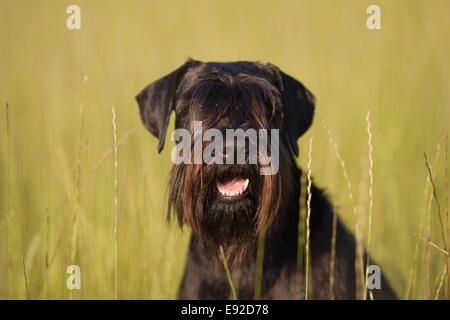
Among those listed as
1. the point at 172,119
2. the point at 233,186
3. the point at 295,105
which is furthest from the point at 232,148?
the point at 172,119

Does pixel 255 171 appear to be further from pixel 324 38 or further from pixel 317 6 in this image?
pixel 317 6

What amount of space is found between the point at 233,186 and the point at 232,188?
1 centimetres

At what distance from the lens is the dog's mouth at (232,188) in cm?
265

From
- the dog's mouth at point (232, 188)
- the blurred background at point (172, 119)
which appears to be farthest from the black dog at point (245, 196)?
the blurred background at point (172, 119)

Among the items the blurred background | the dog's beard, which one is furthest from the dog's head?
the blurred background

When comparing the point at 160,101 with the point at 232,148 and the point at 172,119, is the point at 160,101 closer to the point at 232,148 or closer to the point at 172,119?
the point at 232,148

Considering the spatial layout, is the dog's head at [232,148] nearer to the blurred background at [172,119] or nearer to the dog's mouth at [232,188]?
the dog's mouth at [232,188]

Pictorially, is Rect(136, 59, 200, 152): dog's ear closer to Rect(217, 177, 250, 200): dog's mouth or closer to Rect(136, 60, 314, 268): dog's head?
Rect(136, 60, 314, 268): dog's head

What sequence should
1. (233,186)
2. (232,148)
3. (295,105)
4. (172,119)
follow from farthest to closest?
(172,119)
(295,105)
(233,186)
(232,148)

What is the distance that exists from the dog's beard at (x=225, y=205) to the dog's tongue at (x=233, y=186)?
0.01 m

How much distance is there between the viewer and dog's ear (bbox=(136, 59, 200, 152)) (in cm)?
313

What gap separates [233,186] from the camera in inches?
105
